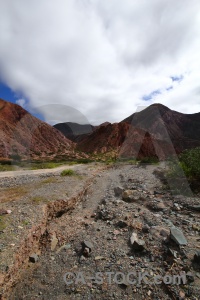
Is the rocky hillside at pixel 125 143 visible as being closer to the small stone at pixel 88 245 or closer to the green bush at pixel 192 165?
the green bush at pixel 192 165

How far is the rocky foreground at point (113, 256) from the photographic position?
12.9 feet

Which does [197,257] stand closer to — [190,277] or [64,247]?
[190,277]

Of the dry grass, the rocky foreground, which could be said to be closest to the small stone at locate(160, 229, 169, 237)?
the rocky foreground

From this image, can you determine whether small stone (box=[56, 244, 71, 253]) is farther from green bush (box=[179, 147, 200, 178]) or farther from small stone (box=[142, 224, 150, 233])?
green bush (box=[179, 147, 200, 178])

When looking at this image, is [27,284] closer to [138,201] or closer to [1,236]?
[1,236]

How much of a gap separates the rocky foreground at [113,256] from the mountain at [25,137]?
4344 cm

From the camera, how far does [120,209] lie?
7969 millimetres

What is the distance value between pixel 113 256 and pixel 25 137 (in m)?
62.2

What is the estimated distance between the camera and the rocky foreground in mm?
3945

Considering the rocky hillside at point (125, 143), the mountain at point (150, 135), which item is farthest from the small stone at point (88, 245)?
the rocky hillside at point (125, 143)

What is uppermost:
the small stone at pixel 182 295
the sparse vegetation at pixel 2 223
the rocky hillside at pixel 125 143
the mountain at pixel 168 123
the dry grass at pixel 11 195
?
the mountain at pixel 168 123

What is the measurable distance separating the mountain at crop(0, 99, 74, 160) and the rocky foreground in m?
43.4

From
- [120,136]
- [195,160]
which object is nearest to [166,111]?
[120,136]

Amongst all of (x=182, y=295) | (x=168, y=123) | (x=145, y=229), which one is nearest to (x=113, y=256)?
(x=145, y=229)
